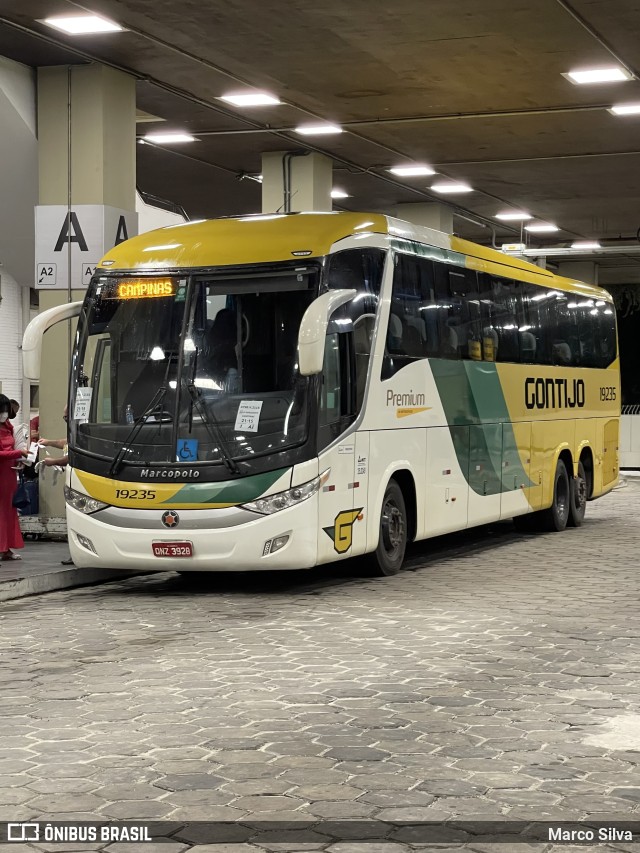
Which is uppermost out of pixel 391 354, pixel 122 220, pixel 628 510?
pixel 122 220

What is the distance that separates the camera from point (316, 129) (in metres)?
20.0

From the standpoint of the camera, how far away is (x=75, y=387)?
13125 millimetres

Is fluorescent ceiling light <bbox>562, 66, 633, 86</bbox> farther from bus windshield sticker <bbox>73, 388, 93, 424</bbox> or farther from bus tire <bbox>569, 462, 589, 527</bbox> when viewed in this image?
bus windshield sticker <bbox>73, 388, 93, 424</bbox>

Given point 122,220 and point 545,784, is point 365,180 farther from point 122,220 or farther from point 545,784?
point 545,784

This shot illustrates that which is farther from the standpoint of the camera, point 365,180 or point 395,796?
point 365,180

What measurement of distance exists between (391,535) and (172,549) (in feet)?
9.09

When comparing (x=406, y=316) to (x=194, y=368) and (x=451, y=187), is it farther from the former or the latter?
(x=451, y=187)

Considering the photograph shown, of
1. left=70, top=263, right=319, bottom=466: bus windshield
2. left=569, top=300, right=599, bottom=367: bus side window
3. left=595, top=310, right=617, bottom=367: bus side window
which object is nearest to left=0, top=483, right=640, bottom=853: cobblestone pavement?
left=70, top=263, right=319, bottom=466: bus windshield

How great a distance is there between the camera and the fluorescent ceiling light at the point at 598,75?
16250mm

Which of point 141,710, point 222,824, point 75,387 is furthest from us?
point 75,387

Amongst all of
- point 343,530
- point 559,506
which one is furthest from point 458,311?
point 559,506

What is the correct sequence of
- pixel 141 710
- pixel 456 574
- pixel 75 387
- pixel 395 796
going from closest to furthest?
pixel 395 796 → pixel 141 710 → pixel 75 387 → pixel 456 574

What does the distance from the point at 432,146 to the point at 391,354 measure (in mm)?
8414

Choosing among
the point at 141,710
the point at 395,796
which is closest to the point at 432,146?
the point at 141,710
